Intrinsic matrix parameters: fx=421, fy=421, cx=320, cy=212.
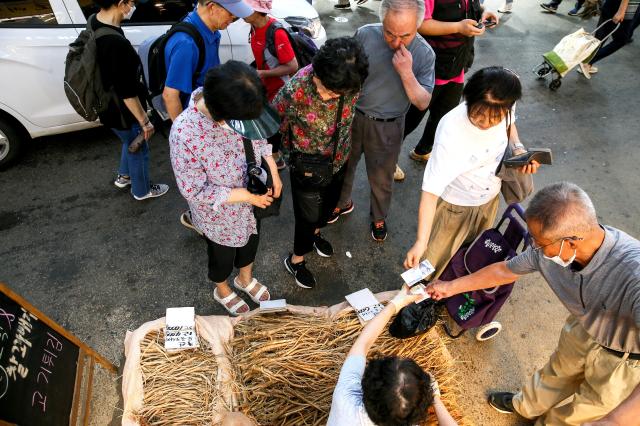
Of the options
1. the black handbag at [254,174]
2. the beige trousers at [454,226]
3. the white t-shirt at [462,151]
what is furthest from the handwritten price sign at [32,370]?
the beige trousers at [454,226]

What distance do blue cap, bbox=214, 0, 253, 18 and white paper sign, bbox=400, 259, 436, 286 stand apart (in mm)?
1864

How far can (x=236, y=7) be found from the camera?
2604 millimetres

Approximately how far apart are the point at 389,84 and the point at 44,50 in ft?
9.16

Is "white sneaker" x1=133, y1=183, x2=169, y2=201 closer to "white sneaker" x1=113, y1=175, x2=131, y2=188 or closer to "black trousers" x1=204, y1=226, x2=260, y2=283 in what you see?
"white sneaker" x1=113, y1=175, x2=131, y2=188

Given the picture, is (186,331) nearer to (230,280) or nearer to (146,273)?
(230,280)

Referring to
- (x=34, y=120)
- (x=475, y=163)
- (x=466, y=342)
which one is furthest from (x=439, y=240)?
(x=34, y=120)

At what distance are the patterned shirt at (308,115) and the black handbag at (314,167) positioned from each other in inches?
1.2

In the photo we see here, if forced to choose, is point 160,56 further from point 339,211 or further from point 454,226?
point 454,226

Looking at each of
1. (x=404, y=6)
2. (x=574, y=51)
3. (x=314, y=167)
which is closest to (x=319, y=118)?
(x=314, y=167)

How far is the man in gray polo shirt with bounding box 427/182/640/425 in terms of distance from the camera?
1.55m

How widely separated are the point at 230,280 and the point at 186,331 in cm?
91

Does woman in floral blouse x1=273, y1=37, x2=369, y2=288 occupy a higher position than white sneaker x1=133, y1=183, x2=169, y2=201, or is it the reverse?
woman in floral blouse x1=273, y1=37, x2=369, y2=288

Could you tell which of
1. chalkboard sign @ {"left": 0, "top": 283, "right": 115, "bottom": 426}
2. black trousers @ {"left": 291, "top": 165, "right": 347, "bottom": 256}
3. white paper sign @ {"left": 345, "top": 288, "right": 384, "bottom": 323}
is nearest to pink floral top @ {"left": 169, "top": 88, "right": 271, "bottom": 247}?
black trousers @ {"left": 291, "top": 165, "right": 347, "bottom": 256}

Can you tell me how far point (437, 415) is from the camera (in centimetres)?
181
